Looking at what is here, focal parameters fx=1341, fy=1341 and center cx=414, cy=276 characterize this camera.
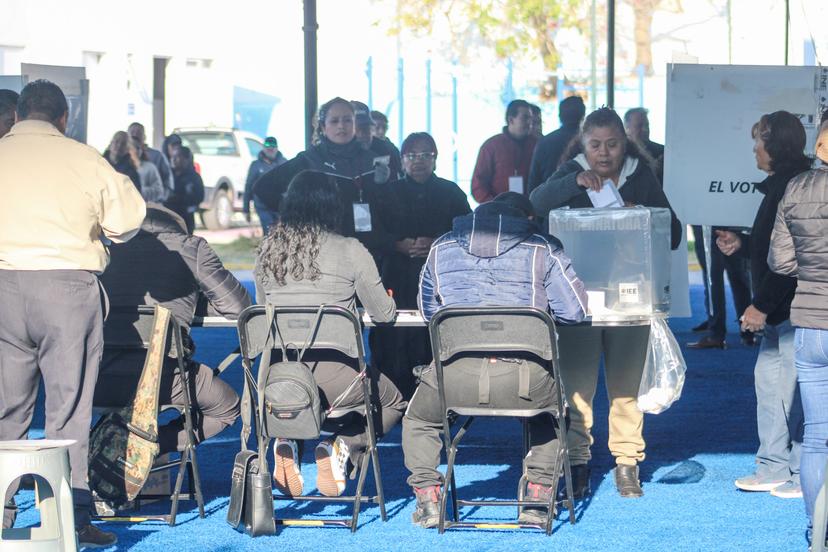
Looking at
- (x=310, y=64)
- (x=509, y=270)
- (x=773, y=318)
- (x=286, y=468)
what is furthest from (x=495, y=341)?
(x=310, y=64)

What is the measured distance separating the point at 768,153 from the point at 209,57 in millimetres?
24787

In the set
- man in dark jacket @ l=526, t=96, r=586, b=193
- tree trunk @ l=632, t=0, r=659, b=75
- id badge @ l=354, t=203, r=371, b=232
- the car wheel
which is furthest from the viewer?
tree trunk @ l=632, t=0, r=659, b=75

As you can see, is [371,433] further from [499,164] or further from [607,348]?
[499,164]

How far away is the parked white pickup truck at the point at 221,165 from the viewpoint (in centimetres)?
2542

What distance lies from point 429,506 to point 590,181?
1.75m

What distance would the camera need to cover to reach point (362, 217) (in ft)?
25.1

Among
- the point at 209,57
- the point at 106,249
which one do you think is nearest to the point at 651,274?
the point at 106,249

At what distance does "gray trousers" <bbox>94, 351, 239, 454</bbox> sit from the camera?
6.00 m

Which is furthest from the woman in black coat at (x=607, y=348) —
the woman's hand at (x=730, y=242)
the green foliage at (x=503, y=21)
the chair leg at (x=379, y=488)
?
the green foliage at (x=503, y=21)

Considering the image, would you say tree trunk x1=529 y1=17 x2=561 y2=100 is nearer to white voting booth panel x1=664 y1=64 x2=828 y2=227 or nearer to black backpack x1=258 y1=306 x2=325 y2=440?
white voting booth panel x1=664 y1=64 x2=828 y2=227

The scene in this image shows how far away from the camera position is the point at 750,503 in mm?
6352

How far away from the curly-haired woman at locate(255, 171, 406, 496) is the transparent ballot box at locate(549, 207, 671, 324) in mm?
1005

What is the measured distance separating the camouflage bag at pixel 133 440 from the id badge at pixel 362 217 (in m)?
2.10

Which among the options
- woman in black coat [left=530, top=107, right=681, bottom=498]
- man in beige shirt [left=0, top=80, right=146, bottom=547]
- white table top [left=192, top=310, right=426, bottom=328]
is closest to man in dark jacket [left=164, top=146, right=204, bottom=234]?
white table top [left=192, top=310, right=426, bottom=328]
